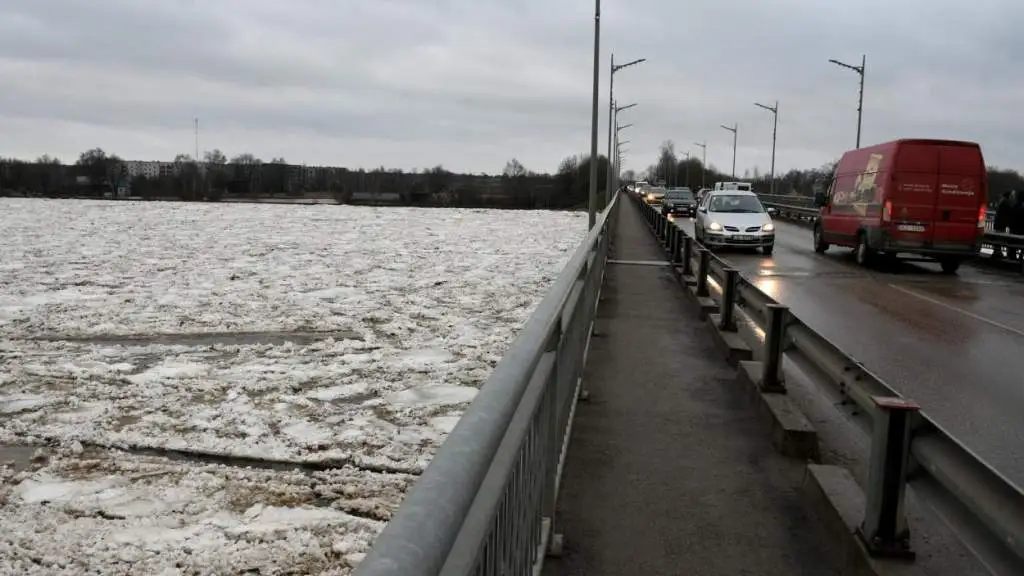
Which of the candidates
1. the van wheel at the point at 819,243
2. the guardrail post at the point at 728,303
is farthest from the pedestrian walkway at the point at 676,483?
the van wheel at the point at 819,243

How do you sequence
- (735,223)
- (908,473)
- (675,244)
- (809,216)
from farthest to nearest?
(809,216)
(735,223)
(675,244)
(908,473)

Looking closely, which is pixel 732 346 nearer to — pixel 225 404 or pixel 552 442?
pixel 225 404

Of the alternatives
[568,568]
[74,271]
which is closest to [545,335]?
[568,568]

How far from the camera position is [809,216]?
1692 inches

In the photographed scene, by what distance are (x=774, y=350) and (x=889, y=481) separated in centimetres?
282

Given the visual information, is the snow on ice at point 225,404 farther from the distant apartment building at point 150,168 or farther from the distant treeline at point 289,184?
the distant apartment building at point 150,168

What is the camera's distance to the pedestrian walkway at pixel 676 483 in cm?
392

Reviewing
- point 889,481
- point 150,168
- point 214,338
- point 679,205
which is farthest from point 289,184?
point 889,481

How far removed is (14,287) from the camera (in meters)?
15.4

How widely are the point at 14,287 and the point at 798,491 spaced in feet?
49.8

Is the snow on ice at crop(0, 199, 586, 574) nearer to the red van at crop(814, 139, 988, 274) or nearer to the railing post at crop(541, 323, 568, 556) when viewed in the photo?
the railing post at crop(541, 323, 568, 556)

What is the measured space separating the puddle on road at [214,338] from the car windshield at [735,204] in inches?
619

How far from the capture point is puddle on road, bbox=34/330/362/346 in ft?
33.7

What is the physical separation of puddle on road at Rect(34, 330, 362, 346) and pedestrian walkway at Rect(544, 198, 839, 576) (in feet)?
13.1
